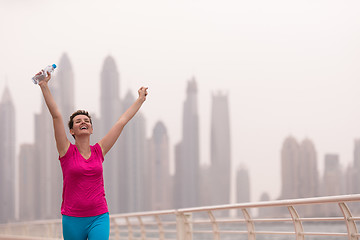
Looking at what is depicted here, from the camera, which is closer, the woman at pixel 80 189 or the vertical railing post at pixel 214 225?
the woman at pixel 80 189

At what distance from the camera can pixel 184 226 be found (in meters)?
9.87

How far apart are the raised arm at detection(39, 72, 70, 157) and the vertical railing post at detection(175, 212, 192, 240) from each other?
5.30 meters

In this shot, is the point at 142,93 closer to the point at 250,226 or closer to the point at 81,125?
the point at 81,125

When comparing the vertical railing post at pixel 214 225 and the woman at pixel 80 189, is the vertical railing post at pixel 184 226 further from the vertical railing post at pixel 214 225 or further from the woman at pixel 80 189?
the woman at pixel 80 189

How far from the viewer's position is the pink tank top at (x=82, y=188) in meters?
4.64

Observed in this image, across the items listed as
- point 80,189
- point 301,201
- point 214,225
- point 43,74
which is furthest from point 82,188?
point 214,225

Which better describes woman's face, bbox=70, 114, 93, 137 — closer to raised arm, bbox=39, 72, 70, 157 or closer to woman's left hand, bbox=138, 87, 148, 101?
raised arm, bbox=39, 72, 70, 157

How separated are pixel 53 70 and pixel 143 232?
8611 millimetres

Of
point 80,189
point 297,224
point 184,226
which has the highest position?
point 80,189

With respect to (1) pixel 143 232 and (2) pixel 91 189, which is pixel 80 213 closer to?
(2) pixel 91 189

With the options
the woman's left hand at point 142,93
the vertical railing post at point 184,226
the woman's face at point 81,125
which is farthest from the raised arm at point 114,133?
the vertical railing post at point 184,226

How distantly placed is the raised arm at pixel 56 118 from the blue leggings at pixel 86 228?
1.66 feet

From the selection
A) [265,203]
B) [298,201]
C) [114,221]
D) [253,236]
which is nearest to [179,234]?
[253,236]

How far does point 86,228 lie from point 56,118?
0.85 m
